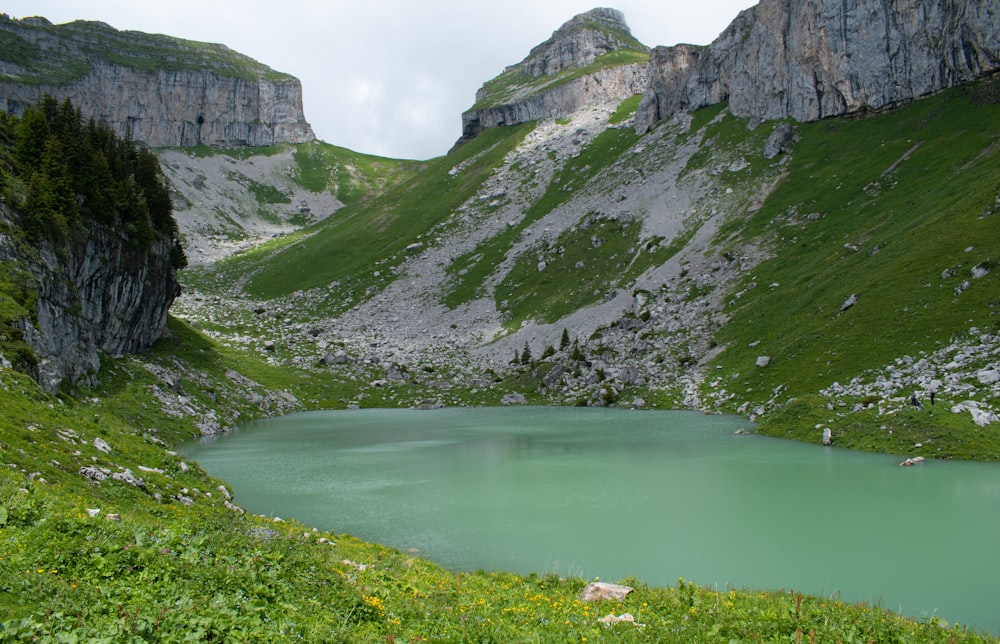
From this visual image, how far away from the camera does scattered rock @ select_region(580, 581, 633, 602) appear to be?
47.8 ft

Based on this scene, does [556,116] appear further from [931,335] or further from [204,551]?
[204,551]

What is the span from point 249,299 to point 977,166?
414 feet

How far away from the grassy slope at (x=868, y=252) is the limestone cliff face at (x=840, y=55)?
4632 millimetres

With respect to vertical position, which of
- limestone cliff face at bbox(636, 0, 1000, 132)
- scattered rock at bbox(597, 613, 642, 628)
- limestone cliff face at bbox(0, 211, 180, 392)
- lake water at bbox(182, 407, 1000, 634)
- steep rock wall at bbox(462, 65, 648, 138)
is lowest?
lake water at bbox(182, 407, 1000, 634)

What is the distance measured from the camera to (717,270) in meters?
87.4

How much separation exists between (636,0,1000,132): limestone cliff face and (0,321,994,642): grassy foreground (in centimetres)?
10947

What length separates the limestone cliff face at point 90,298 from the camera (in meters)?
38.0

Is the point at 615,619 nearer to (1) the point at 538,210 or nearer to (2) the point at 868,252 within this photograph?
(2) the point at 868,252

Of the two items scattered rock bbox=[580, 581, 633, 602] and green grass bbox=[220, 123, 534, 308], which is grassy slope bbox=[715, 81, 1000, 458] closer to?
scattered rock bbox=[580, 581, 633, 602]

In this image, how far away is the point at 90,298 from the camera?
5384 cm

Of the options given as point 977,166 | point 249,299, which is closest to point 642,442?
point 977,166

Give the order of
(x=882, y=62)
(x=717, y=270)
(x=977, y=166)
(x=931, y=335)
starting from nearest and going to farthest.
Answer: (x=931, y=335)
(x=977, y=166)
(x=717, y=270)
(x=882, y=62)

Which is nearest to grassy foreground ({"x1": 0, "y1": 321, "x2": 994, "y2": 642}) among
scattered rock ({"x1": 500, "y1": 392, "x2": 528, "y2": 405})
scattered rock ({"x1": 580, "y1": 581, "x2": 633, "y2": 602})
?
scattered rock ({"x1": 580, "y1": 581, "x2": 633, "y2": 602})

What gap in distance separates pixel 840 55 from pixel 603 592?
12102 centimetres
